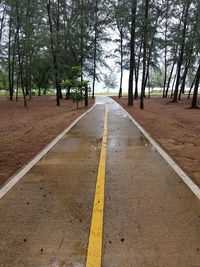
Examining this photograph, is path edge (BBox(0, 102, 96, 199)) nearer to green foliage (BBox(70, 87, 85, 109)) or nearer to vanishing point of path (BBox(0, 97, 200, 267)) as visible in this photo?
vanishing point of path (BBox(0, 97, 200, 267))

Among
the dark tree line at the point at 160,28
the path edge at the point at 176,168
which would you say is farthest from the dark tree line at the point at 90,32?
the path edge at the point at 176,168

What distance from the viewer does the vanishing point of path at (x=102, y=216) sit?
2.28 metres

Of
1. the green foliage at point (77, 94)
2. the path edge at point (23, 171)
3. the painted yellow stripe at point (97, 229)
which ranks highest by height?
the green foliage at point (77, 94)

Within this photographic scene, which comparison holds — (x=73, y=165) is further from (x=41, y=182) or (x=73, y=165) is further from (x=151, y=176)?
(x=151, y=176)

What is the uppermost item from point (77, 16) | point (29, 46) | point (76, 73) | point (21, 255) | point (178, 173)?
point (77, 16)

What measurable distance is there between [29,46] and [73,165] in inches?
821

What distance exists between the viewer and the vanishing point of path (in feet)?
7.48

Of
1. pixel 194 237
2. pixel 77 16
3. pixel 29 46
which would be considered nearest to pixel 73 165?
pixel 194 237

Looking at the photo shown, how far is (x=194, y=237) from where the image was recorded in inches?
101

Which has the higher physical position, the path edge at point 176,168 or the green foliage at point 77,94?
the green foliage at point 77,94

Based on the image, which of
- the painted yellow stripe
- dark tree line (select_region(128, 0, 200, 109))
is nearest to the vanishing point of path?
the painted yellow stripe

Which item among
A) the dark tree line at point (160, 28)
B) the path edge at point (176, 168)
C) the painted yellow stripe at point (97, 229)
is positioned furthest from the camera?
the dark tree line at point (160, 28)

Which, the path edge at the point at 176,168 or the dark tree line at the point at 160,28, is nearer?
the path edge at the point at 176,168

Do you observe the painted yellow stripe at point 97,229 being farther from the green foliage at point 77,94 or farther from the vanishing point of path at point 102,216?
the green foliage at point 77,94
